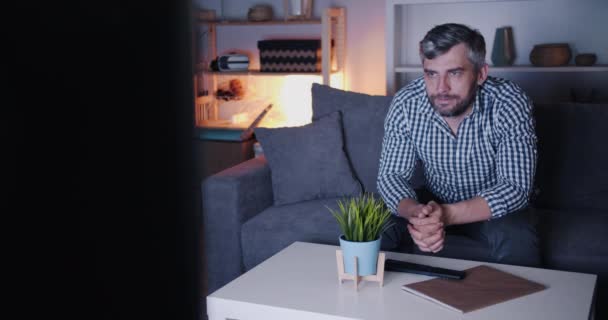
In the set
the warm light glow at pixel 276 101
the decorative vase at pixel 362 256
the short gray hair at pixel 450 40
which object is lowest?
the decorative vase at pixel 362 256

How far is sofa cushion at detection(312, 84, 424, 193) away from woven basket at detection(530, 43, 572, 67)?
112 cm

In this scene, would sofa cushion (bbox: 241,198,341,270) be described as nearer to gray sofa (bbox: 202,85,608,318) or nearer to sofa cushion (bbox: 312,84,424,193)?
gray sofa (bbox: 202,85,608,318)

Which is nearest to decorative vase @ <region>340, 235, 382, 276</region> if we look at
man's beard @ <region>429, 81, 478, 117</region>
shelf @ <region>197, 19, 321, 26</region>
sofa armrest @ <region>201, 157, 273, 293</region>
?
man's beard @ <region>429, 81, 478, 117</region>

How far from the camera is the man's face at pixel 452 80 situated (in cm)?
199

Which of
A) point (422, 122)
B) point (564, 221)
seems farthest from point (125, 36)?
point (564, 221)

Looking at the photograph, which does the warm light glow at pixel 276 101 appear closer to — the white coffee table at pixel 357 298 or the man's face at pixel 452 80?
the man's face at pixel 452 80

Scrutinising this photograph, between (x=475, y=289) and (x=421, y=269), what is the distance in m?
0.15

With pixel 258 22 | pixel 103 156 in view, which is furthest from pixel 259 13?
pixel 103 156

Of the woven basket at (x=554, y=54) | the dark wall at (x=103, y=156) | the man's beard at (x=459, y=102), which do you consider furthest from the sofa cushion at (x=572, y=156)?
the dark wall at (x=103, y=156)

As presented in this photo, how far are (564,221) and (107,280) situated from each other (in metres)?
2.25

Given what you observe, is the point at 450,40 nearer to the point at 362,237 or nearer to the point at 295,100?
the point at 362,237

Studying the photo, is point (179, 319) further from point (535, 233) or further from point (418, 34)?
point (418, 34)

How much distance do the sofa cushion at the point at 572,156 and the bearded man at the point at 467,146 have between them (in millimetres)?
354

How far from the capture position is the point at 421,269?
1.58 meters
